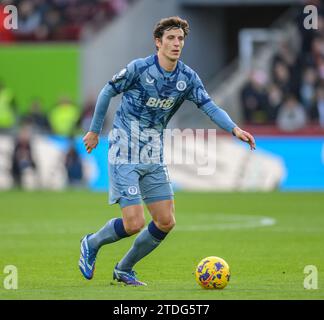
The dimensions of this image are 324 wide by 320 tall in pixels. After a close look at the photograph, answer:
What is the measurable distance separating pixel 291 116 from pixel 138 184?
16710mm

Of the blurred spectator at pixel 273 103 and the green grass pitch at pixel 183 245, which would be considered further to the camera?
the blurred spectator at pixel 273 103

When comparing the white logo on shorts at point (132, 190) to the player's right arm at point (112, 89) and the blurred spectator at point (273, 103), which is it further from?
the blurred spectator at point (273, 103)

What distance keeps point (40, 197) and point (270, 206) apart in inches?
232

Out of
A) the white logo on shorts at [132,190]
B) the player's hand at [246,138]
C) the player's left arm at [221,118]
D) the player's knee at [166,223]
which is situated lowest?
the player's knee at [166,223]

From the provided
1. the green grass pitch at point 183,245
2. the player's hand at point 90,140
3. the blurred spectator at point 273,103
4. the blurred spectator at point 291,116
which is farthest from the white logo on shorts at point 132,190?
the blurred spectator at point 273,103

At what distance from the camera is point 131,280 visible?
Result: 1106cm

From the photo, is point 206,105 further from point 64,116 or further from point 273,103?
point 64,116

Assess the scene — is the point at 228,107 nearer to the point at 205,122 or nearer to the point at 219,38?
the point at 205,122

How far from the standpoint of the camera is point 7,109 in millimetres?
30109

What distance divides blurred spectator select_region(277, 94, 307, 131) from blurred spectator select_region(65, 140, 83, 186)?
193 inches

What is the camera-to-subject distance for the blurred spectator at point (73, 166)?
86.4ft

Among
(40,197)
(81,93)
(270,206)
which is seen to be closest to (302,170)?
(270,206)

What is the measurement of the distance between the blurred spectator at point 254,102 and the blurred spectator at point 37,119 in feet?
16.9

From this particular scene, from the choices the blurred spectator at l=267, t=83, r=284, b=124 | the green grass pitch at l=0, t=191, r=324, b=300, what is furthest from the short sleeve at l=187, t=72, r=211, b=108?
the blurred spectator at l=267, t=83, r=284, b=124
